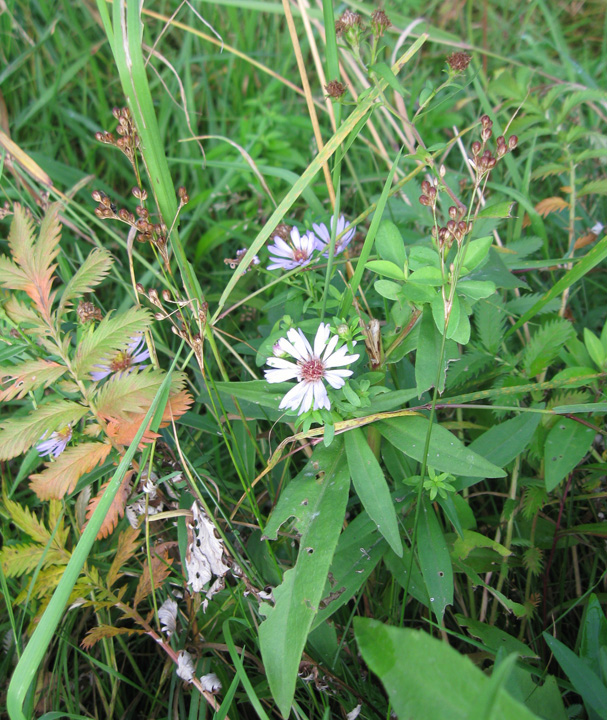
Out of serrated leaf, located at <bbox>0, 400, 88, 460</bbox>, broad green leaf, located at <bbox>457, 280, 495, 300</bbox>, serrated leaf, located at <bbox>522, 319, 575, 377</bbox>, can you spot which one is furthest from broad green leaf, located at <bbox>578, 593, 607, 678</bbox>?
serrated leaf, located at <bbox>0, 400, 88, 460</bbox>

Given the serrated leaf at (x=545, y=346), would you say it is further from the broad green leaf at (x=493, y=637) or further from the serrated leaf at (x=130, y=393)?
the serrated leaf at (x=130, y=393)

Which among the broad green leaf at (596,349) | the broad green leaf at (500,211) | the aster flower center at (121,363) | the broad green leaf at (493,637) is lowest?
the broad green leaf at (493,637)

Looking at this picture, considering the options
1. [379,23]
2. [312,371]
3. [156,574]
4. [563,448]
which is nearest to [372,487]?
[312,371]

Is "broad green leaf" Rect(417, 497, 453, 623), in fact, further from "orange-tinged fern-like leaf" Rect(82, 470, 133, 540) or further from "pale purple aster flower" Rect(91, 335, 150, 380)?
"pale purple aster flower" Rect(91, 335, 150, 380)

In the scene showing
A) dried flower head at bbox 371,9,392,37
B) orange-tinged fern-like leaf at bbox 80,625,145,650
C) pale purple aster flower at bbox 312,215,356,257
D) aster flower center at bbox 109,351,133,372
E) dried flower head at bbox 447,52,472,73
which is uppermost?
dried flower head at bbox 371,9,392,37

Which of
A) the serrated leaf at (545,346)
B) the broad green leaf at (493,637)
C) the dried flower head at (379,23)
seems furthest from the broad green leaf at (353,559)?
the dried flower head at (379,23)

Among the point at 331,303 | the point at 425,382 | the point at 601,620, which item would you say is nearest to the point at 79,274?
the point at 331,303
